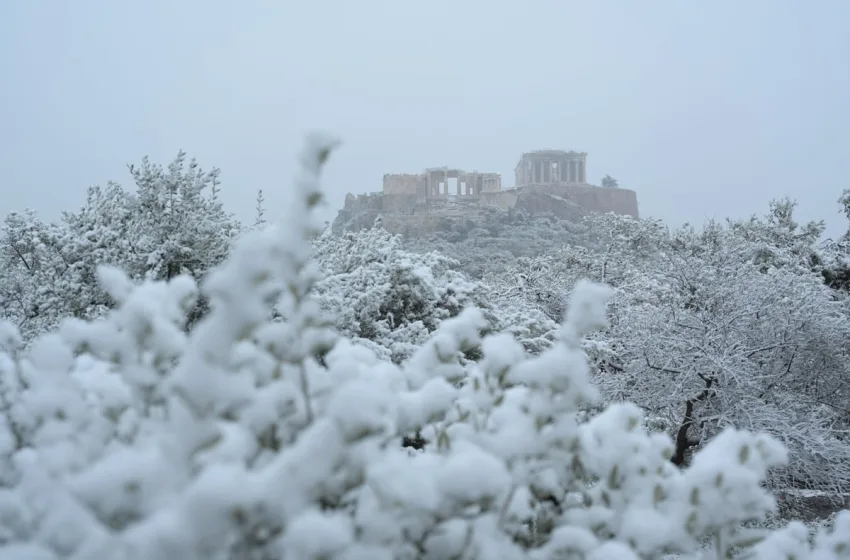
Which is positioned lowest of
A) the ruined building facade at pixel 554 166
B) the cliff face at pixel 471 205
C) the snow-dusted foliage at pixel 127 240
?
the snow-dusted foliage at pixel 127 240

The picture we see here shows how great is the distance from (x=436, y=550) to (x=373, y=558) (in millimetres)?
207

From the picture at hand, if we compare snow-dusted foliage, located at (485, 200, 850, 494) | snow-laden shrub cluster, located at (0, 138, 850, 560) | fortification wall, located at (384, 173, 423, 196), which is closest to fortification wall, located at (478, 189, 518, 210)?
fortification wall, located at (384, 173, 423, 196)

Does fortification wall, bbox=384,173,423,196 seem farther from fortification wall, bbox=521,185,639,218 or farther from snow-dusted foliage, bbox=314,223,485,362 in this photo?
snow-dusted foliage, bbox=314,223,485,362

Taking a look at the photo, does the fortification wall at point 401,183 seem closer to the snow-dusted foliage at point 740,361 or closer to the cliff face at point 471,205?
the cliff face at point 471,205

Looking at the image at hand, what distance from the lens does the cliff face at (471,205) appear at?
50500mm

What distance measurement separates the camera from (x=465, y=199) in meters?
59.1

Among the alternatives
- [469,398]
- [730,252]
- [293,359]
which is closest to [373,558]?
[293,359]

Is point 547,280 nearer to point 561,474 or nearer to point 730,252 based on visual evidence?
point 730,252

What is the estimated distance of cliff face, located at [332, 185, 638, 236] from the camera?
5050 centimetres

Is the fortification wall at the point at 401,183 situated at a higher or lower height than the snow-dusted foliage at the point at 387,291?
higher

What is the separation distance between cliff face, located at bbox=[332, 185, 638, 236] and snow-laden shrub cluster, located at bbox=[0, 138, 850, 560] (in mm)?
46097

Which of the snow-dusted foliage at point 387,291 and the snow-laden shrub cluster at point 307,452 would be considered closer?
the snow-laden shrub cluster at point 307,452

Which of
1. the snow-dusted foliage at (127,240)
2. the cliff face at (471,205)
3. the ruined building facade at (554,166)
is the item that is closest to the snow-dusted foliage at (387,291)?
the snow-dusted foliage at (127,240)

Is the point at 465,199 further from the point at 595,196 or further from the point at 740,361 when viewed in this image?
the point at 740,361
